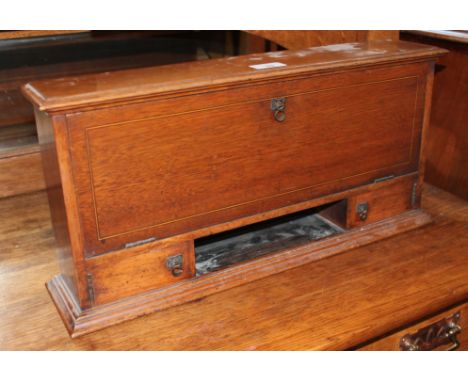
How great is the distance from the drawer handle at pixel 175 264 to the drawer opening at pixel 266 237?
4.0 inches

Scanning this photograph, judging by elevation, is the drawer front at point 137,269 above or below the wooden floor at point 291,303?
above

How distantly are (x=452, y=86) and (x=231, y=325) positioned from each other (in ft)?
4.28

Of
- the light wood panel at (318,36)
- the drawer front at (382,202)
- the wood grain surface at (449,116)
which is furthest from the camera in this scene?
the light wood panel at (318,36)

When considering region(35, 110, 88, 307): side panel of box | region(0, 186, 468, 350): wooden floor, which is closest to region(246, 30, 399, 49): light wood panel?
region(0, 186, 468, 350): wooden floor

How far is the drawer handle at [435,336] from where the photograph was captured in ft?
5.78

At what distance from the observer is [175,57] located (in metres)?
3.35

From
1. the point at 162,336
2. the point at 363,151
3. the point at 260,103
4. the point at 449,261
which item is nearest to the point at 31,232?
the point at 162,336

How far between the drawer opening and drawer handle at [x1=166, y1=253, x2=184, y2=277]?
4.0 inches

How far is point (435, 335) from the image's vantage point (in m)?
1.82

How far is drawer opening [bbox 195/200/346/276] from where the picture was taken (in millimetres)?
1932

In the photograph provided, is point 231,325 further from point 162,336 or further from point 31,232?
point 31,232

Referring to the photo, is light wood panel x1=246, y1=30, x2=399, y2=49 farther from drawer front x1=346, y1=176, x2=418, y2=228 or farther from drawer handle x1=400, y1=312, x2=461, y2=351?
drawer handle x1=400, y1=312, x2=461, y2=351

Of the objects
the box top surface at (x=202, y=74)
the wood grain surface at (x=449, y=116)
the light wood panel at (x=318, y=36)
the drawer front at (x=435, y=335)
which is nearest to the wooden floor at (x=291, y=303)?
the drawer front at (x=435, y=335)

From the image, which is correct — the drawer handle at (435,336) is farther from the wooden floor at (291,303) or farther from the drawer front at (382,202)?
the drawer front at (382,202)
